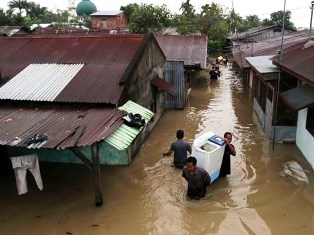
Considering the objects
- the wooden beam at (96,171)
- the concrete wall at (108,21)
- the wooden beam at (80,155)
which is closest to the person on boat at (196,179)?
the wooden beam at (96,171)

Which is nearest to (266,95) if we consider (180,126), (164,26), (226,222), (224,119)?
(224,119)

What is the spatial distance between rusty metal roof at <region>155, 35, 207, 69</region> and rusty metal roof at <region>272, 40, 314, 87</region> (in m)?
8.59

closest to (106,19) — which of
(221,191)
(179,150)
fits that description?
(179,150)

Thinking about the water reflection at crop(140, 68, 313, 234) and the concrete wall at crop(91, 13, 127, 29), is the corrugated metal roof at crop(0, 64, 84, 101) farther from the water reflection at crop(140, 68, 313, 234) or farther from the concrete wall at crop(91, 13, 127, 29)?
the concrete wall at crop(91, 13, 127, 29)

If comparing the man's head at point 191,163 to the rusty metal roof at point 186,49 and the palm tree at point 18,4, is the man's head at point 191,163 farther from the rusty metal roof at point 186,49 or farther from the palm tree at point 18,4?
the palm tree at point 18,4

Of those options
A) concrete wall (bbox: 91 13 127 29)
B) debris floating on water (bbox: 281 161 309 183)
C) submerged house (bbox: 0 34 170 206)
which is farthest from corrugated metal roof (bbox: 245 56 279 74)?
concrete wall (bbox: 91 13 127 29)

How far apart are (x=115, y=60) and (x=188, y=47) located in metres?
13.2

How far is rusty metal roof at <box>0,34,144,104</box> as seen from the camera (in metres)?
9.93

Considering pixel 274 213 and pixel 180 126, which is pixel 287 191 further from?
pixel 180 126

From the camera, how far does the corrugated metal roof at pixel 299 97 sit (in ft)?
30.4

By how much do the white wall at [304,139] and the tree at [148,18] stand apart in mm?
26812

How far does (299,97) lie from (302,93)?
0.23 m

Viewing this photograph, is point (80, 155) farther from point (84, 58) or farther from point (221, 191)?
point (84, 58)

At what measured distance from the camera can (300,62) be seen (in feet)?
35.7
